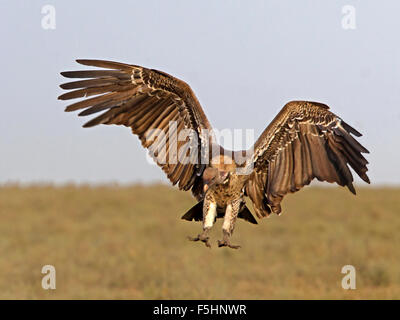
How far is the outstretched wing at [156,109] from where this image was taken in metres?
7.78

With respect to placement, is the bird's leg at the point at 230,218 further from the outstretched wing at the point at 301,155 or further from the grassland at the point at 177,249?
the grassland at the point at 177,249

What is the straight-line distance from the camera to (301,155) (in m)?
8.37

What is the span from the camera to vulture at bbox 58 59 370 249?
7.59 meters

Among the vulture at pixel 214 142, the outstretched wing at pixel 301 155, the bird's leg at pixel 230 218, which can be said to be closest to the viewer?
the bird's leg at pixel 230 218

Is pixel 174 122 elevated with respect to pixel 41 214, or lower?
elevated

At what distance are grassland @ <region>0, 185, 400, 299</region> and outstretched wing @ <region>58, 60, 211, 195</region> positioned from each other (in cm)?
1386

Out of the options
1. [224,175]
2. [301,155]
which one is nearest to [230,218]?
[224,175]

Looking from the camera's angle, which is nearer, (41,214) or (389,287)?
(389,287)

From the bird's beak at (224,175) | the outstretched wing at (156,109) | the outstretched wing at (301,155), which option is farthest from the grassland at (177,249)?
the bird's beak at (224,175)
